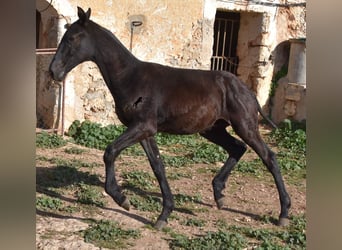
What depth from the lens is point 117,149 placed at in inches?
151

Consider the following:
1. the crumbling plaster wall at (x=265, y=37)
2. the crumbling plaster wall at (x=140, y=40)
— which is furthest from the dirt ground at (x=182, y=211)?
the crumbling plaster wall at (x=265, y=37)

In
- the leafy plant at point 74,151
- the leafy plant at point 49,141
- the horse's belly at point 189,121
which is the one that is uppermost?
the horse's belly at point 189,121

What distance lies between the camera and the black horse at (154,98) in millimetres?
3922

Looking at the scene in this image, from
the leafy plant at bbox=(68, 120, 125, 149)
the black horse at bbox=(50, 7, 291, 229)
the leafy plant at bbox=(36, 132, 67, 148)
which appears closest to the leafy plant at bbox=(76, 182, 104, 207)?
the black horse at bbox=(50, 7, 291, 229)

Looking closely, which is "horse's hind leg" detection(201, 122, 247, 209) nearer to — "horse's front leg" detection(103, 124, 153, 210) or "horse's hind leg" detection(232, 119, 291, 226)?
"horse's hind leg" detection(232, 119, 291, 226)

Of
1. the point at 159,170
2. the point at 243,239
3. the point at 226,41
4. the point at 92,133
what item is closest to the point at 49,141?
the point at 92,133

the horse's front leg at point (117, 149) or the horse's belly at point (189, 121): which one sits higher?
the horse's belly at point (189, 121)

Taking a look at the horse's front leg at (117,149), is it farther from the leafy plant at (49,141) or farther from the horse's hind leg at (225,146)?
the leafy plant at (49,141)

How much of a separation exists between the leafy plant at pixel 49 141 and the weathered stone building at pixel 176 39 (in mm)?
353

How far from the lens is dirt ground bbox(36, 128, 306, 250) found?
3.82 m

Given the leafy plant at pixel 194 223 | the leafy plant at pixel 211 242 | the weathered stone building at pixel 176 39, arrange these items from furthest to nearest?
the weathered stone building at pixel 176 39
the leafy plant at pixel 194 223
the leafy plant at pixel 211 242

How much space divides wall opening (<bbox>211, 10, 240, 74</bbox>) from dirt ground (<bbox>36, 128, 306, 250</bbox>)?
429 cm
